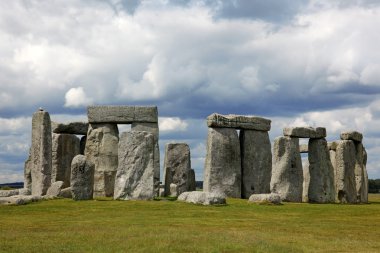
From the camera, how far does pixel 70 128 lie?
3700 cm

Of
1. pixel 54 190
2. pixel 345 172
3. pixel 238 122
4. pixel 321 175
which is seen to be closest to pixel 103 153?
pixel 54 190

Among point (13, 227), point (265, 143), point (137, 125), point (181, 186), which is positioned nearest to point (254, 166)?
point (265, 143)

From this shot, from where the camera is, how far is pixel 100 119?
35344 millimetres

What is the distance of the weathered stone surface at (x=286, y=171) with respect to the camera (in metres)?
32.2

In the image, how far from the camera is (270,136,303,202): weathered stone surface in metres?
32.2

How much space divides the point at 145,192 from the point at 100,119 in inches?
330

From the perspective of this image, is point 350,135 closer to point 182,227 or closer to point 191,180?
point 191,180

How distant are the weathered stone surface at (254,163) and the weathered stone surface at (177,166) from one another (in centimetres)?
289

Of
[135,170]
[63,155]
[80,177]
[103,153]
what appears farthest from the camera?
[63,155]

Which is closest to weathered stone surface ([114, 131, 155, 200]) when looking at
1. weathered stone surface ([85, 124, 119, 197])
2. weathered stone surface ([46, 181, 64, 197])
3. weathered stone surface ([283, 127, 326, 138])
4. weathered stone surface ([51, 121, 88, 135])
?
weathered stone surface ([46, 181, 64, 197])

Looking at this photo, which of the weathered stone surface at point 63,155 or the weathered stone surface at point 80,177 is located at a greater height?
the weathered stone surface at point 63,155

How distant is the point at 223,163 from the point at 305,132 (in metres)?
4.36

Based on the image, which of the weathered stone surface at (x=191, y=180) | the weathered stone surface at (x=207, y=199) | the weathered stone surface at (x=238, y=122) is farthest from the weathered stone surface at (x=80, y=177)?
the weathered stone surface at (x=191, y=180)

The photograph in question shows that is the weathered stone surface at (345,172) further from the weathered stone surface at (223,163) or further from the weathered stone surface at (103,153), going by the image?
the weathered stone surface at (103,153)
